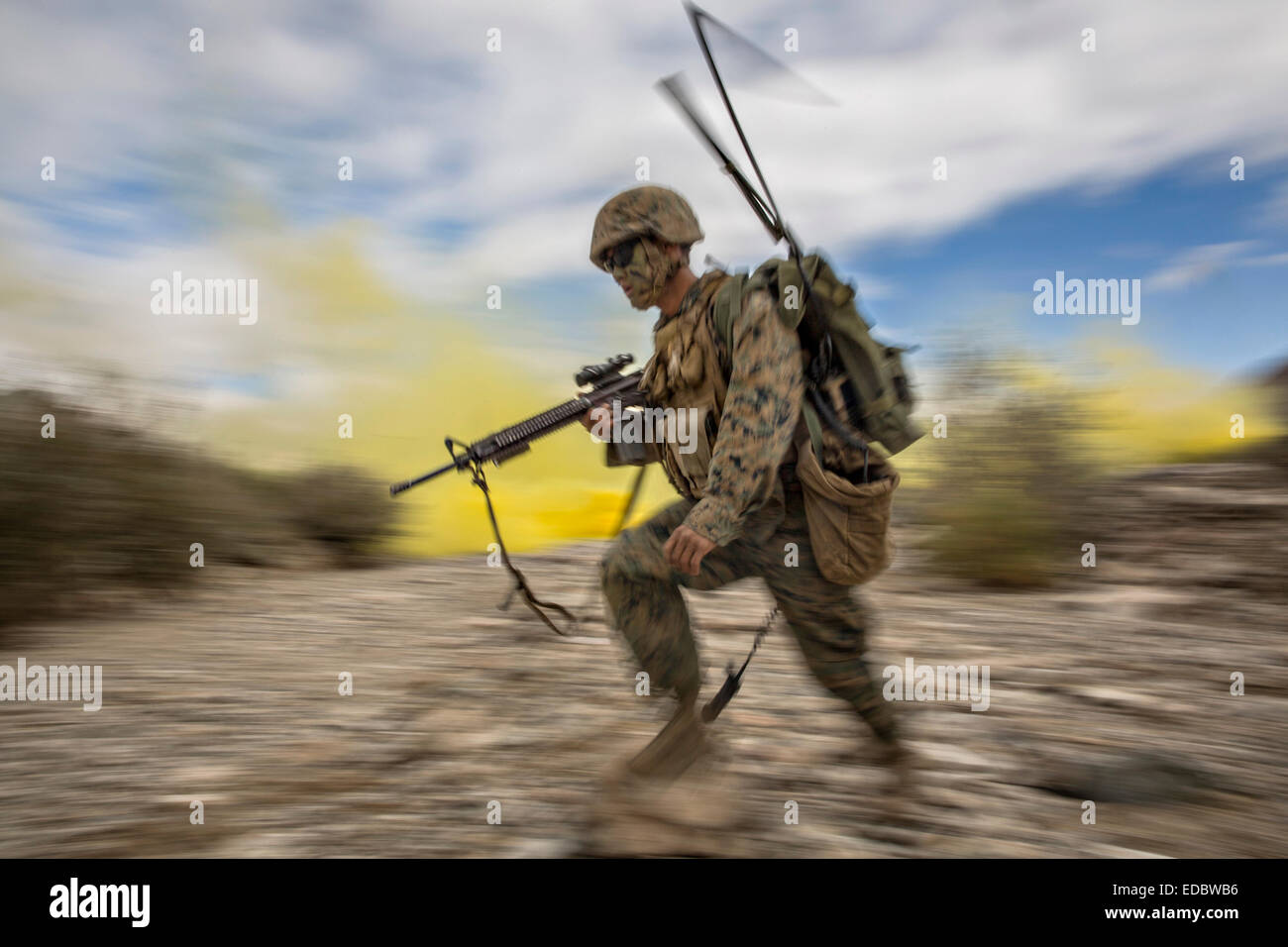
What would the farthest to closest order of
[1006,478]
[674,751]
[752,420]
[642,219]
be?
[1006,478]
[674,751]
[642,219]
[752,420]

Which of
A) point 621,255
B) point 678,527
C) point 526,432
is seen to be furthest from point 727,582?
point 621,255

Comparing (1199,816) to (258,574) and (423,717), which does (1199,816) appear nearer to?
(423,717)

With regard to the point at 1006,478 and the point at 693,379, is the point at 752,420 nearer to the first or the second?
the point at 693,379

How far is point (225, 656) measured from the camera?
196 inches

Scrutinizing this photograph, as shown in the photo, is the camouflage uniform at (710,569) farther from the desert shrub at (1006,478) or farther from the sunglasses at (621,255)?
the desert shrub at (1006,478)

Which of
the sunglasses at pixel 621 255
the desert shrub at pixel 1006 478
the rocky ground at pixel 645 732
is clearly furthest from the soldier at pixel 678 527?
the desert shrub at pixel 1006 478

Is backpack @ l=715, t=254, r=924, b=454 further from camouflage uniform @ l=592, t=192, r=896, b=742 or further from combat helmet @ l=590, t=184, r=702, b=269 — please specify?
combat helmet @ l=590, t=184, r=702, b=269

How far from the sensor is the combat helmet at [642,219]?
266cm

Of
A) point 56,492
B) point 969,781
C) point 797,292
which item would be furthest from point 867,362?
point 56,492

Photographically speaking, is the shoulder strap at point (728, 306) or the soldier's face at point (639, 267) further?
the soldier's face at point (639, 267)

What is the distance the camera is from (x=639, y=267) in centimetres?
272

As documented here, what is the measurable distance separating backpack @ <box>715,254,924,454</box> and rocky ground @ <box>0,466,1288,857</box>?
1178 mm

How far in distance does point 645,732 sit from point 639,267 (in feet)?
6.41
